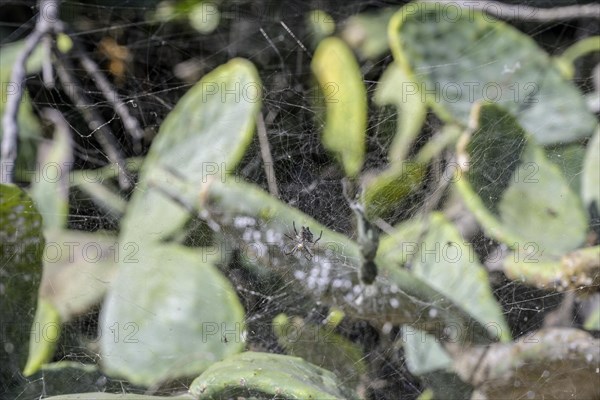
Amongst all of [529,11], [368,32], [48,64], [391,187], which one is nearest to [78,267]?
[48,64]

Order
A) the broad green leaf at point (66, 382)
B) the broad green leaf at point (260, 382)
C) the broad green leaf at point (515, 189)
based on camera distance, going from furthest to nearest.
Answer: the broad green leaf at point (515, 189) < the broad green leaf at point (66, 382) < the broad green leaf at point (260, 382)

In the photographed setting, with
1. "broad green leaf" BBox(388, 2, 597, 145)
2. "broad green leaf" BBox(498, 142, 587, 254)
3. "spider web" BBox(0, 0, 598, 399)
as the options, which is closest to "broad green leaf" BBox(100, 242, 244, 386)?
"spider web" BBox(0, 0, 598, 399)

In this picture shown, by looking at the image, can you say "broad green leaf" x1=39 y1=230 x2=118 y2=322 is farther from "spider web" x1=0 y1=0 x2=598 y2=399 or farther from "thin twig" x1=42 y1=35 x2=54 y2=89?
"thin twig" x1=42 y1=35 x2=54 y2=89

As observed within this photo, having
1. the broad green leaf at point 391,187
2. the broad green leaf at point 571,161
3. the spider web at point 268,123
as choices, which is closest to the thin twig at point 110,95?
the spider web at point 268,123

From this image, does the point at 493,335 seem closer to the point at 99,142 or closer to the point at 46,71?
the point at 99,142

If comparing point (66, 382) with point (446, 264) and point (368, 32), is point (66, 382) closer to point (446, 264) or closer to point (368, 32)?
point (446, 264)

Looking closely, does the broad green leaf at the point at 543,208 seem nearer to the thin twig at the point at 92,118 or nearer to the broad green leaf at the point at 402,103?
the broad green leaf at the point at 402,103
